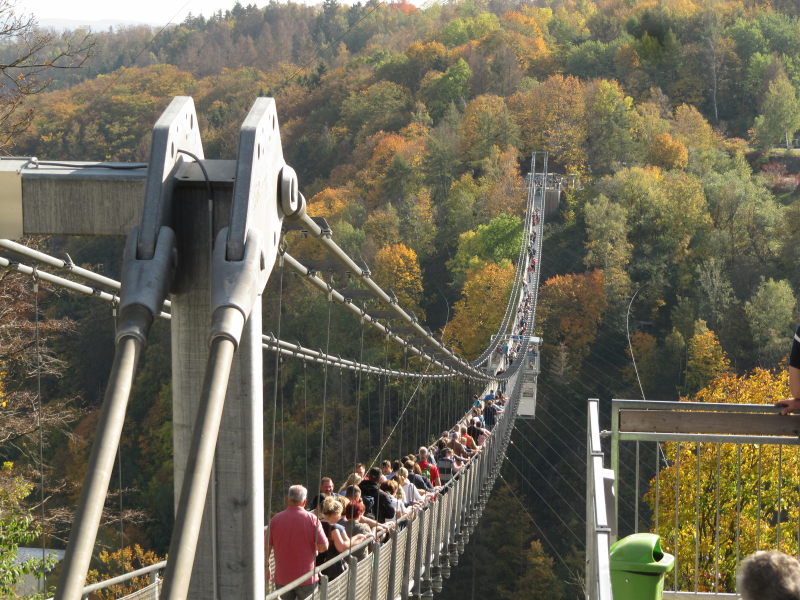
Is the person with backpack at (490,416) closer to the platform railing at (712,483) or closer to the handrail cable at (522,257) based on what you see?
the platform railing at (712,483)

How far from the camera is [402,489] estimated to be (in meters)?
7.57

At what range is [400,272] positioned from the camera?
5744 cm

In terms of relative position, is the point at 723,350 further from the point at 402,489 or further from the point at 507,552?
the point at 402,489

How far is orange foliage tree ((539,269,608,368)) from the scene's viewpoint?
53219mm

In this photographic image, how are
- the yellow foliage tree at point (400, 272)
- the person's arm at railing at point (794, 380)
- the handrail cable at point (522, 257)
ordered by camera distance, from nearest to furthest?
the person's arm at railing at point (794, 380) < the handrail cable at point (522, 257) < the yellow foliage tree at point (400, 272)

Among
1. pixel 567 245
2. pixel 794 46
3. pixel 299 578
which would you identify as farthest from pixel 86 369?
pixel 794 46

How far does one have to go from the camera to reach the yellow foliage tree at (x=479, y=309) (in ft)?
167

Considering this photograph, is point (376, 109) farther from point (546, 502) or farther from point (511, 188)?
point (546, 502)

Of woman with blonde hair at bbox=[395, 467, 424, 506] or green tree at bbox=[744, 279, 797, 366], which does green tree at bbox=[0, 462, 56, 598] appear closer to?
woman with blonde hair at bbox=[395, 467, 424, 506]

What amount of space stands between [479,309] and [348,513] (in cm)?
4660

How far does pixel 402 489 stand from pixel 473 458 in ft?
11.5

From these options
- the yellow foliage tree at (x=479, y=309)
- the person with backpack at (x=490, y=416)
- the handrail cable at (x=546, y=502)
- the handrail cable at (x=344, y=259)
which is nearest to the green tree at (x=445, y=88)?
the yellow foliage tree at (x=479, y=309)

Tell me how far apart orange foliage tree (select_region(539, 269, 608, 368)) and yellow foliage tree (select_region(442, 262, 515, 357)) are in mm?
2063

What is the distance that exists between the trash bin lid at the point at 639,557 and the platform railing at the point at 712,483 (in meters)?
0.36
